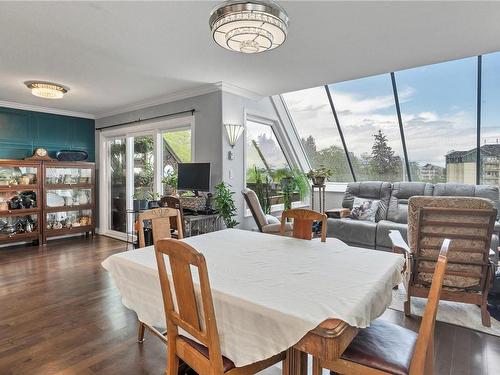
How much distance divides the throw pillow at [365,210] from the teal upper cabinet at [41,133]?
5.29m

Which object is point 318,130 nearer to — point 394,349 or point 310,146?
point 310,146

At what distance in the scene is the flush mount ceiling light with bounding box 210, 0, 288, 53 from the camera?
1.69m

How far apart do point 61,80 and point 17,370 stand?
135 inches

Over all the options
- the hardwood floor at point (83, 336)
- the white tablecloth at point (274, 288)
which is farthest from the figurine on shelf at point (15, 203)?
the white tablecloth at point (274, 288)

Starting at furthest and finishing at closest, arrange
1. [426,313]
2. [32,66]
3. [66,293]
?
[32,66]
[66,293]
[426,313]

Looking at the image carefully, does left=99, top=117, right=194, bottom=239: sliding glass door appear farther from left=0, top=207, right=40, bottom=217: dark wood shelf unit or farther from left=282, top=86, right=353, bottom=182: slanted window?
left=282, top=86, right=353, bottom=182: slanted window

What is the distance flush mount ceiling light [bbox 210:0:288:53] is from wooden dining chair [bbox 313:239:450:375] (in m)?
1.46

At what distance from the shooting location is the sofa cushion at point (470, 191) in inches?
165

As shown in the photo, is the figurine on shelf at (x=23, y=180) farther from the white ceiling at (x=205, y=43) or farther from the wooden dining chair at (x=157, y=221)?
the wooden dining chair at (x=157, y=221)

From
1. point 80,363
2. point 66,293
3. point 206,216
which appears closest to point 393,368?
point 80,363

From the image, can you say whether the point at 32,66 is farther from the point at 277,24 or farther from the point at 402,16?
the point at 402,16

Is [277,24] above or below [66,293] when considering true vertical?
above

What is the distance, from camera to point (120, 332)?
2465mm

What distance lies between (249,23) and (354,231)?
3.61m
